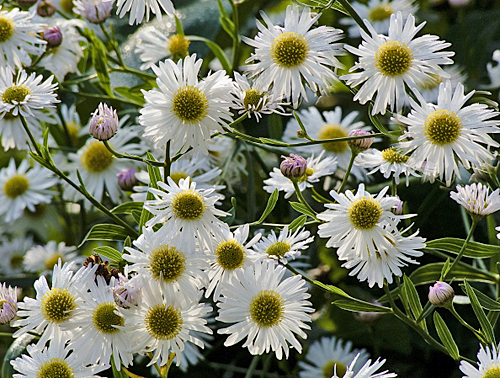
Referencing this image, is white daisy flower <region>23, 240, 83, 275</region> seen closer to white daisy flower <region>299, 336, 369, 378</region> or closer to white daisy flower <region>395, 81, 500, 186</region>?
white daisy flower <region>299, 336, 369, 378</region>

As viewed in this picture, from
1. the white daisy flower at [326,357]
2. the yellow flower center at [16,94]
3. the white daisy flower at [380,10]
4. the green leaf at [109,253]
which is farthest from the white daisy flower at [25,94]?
the white daisy flower at [380,10]

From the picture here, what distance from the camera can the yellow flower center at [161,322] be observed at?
12.7 inches

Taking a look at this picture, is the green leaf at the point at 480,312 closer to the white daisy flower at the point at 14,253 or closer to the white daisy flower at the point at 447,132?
the white daisy flower at the point at 447,132

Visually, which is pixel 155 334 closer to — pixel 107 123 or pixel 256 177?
pixel 107 123

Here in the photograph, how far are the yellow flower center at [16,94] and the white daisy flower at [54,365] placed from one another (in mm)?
159

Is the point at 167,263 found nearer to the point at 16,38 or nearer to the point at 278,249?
the point at 278,249

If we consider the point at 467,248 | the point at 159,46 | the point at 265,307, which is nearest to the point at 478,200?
the point at 467,248

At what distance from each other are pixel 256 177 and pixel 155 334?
0.29m

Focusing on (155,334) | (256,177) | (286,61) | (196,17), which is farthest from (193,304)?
(196,17)

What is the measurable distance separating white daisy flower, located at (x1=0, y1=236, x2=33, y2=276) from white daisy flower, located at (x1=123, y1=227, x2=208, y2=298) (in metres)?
0.43

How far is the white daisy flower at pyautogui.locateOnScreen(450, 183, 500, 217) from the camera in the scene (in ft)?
1.17

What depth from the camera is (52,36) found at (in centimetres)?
51

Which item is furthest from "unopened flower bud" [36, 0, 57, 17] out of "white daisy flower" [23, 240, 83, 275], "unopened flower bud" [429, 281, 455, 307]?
"unopened flower bud" [429, 281, 455, 307]

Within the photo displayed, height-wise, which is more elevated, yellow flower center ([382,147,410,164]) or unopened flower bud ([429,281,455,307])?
yellow flower center ([382,147,410,164])
